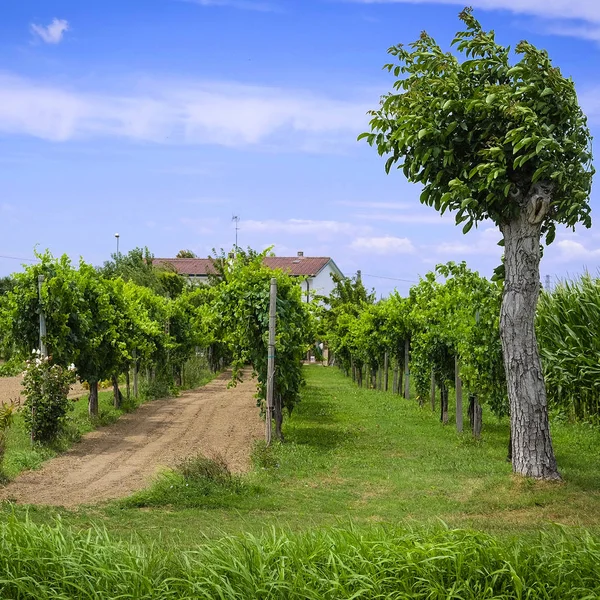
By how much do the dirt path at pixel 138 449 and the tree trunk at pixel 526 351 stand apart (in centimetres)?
461

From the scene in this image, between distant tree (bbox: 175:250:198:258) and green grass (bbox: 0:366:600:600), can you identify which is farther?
distant tree (bbox: 175:250:198:258)

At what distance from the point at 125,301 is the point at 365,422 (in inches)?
306

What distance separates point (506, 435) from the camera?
16.8 m

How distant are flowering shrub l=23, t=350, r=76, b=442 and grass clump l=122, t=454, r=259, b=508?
5517 millimetres

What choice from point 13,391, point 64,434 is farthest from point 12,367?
point 13,391

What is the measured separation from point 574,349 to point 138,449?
30.6ft

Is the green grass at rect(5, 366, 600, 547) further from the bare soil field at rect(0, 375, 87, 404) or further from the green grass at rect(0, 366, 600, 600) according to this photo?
the bare soil field at rect(0, 375, 87, 404)

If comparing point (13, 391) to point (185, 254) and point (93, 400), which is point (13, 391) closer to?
point (93, 400)

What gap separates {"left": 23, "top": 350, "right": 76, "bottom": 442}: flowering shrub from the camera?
50.3 ft

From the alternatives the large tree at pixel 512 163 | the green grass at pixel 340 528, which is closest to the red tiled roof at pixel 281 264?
the green grass at pixel 340 528

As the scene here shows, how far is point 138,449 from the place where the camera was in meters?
15.7

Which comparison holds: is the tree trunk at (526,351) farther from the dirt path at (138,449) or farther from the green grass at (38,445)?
the green grass at (38,445)

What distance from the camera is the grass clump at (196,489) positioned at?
973 cm

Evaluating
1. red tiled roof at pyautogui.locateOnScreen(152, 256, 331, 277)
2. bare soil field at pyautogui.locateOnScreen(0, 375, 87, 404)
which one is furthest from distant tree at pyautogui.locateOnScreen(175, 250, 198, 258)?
bare soil field at pyautogui.locateOnScreen(0, 375, 87, 404)
